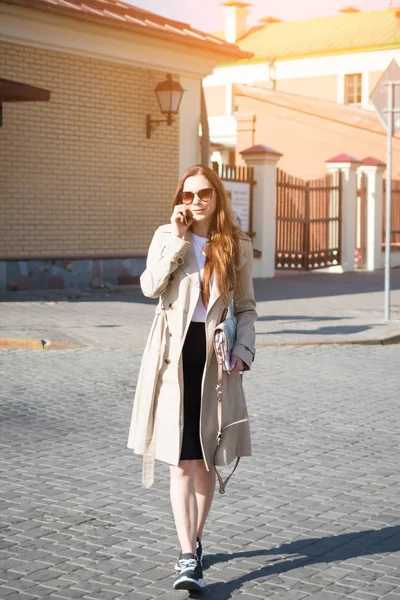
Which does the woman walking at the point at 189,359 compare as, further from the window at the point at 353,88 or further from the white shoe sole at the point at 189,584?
the window at the point at 353,88

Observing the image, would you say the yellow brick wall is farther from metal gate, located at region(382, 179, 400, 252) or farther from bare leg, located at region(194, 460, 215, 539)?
bare leg, located at region(194, 460, 215, 539)

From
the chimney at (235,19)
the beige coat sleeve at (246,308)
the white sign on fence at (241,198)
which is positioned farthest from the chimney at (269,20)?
the beige coat sleeve at (246,308)

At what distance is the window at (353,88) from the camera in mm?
60812

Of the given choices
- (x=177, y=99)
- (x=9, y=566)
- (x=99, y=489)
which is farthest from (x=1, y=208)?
(x=9, y=566)

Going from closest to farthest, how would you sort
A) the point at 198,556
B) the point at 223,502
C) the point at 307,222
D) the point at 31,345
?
1. the point at 198,556
2. the point at 223,502
3. the point at 31,345
4. the point at 307,222

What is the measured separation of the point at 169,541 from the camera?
5219 millimetres

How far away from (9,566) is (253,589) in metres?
1.04

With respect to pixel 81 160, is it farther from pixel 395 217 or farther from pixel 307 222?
pixel 395 217

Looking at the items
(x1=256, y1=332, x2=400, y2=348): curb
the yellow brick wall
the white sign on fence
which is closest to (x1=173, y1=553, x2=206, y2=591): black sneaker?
(x1=256, y1=332, x2=400, y2=348): curb

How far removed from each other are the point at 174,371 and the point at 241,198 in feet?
64.7

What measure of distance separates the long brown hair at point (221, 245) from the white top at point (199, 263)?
2 cm

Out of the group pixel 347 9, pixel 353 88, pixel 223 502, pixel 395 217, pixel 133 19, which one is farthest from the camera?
pixel 347 9

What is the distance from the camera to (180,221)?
466cm

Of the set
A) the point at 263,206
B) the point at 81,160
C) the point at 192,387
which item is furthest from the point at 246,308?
the point at 263,206
